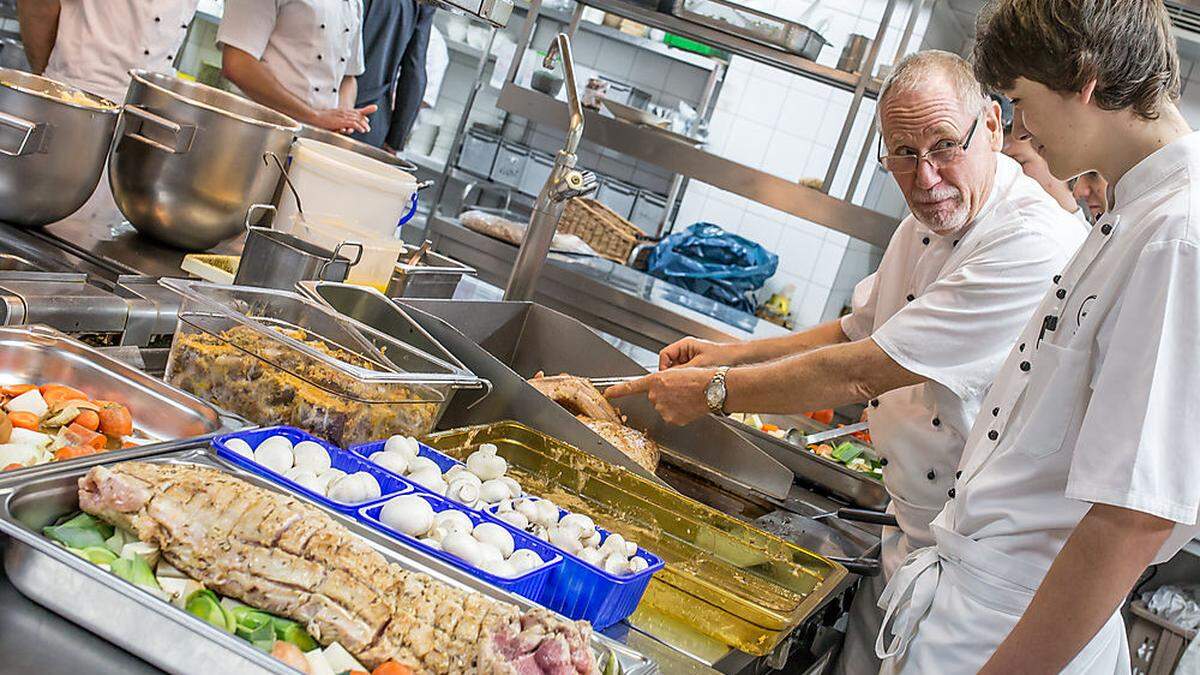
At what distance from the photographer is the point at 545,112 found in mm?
3857

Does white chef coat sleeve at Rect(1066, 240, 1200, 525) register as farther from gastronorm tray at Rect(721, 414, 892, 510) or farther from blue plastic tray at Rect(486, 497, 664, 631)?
gastronorm tray at Rect(721, 414, 892, 510)

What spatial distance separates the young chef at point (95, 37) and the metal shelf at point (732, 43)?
4.48ft

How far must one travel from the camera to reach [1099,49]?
150 centimetres

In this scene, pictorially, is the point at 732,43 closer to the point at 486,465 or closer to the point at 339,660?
the point at 486,465

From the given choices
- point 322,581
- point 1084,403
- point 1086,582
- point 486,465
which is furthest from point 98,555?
point 1084,403

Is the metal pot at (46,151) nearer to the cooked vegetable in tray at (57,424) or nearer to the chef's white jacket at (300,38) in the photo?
the cooked vegetable in tray at (57,424)

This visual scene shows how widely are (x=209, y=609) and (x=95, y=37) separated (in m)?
2.84

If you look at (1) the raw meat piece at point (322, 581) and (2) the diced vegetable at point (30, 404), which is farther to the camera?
(2) the diced vegetable at point (30, 404)

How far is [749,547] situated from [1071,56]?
83 centimetres

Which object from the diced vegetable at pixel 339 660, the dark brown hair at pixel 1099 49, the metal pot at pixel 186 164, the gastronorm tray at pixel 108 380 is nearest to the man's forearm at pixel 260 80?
the metal pot at pixel 186 164

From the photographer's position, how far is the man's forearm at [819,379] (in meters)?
2.20

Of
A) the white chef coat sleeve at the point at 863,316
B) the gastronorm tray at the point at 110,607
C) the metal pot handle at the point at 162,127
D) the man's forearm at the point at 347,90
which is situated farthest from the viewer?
the man's forearm at the point at 347,90

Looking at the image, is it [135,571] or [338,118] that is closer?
[135,571]

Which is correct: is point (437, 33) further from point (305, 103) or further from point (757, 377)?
point (757, 377)
